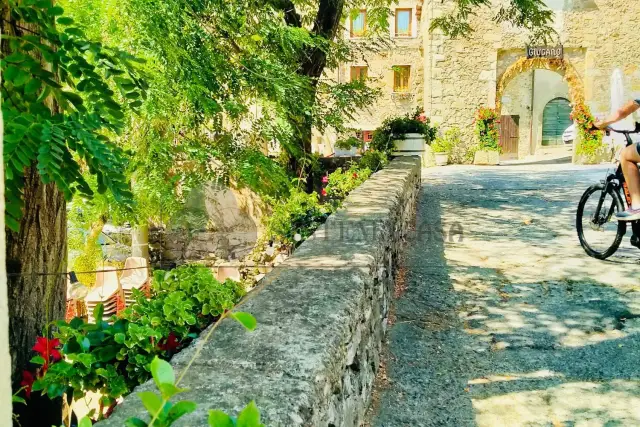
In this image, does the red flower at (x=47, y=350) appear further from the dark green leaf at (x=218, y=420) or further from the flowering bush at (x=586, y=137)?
the flowering bush at (x=586, y=137)

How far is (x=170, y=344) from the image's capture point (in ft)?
7.03

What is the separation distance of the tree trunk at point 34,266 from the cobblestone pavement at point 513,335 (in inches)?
62.4

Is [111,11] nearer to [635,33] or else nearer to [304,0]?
[304,0]

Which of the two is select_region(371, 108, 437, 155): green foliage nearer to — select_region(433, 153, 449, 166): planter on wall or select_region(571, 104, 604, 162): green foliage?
select_region(571, 104, 604, 162): green foliage

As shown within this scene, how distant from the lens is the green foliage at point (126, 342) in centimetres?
199

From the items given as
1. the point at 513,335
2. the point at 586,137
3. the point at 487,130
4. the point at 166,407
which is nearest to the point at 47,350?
the point at 166,407

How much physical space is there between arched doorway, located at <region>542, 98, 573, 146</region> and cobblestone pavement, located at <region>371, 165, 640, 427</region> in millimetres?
23351

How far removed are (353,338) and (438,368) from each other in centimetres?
107

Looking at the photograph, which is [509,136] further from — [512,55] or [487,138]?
[487,138]

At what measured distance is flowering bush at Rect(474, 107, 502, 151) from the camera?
18172 mm

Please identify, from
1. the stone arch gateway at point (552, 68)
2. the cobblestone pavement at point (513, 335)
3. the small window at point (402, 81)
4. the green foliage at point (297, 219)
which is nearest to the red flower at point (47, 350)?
the cobblestone pavement at point (513, 335)

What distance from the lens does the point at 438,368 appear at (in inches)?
126

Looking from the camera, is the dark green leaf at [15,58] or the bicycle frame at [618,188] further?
the bicycle frame at [618,188]

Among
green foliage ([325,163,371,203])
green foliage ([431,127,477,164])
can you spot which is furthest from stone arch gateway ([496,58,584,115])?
green foliage ([325,163,371,203])
